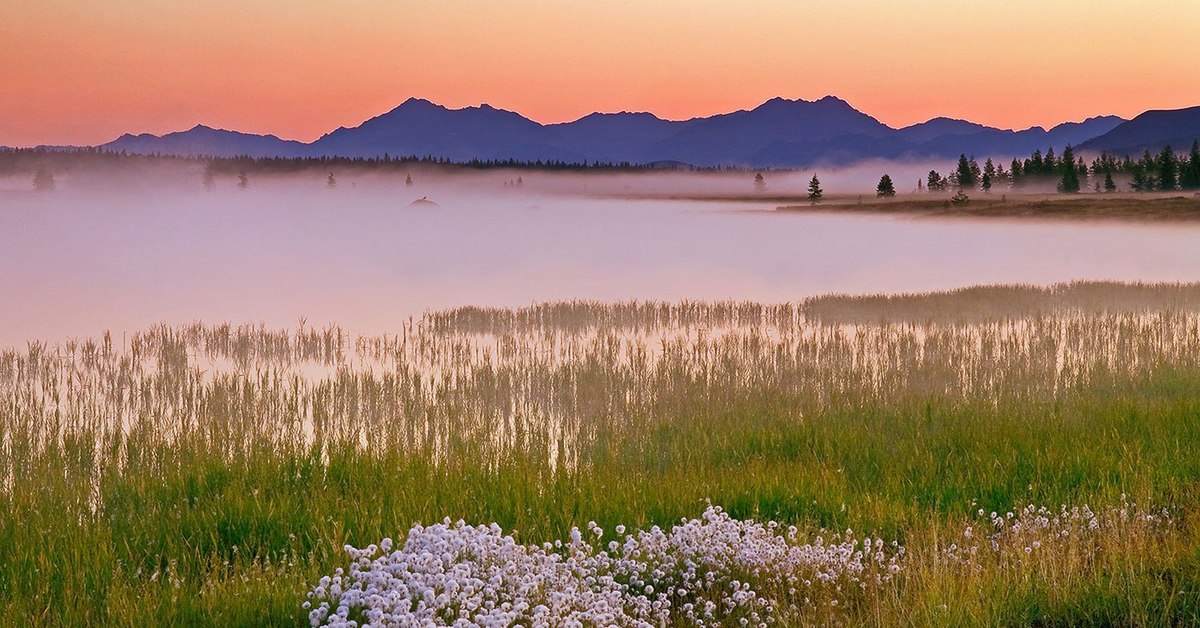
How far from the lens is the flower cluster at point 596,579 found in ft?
17.7

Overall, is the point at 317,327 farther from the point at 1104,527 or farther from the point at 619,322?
the point at 1104,527

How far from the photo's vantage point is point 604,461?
11977mm

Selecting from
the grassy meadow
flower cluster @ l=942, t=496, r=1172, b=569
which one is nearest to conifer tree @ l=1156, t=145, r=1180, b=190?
the grassy meadow

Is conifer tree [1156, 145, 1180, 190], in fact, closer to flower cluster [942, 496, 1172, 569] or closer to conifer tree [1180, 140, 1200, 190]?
conifer tree [1180, 140, 1200, 190]

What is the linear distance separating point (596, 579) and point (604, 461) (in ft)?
18.2

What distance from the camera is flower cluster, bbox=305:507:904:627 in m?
5.41

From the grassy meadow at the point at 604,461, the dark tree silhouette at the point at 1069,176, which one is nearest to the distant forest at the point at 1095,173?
the dark tree silhouette at the point at 1069,176

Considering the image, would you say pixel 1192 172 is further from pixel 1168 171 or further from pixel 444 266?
pixel 444 266

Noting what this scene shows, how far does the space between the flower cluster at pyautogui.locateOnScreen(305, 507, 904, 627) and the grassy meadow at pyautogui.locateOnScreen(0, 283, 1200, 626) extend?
296 mm

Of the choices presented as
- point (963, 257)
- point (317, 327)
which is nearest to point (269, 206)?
point (963, 257)

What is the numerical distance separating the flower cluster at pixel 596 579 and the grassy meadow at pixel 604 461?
0.30m

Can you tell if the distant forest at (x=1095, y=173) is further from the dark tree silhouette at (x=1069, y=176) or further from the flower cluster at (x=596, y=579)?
the flower cluster at (x=596, y=579)

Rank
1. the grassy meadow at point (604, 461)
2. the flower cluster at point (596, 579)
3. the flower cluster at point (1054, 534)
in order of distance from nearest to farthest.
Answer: the flower cluster at point (596, 579), the grassy meadow at point (604, 461), the flower cluster at point (1054, 534)

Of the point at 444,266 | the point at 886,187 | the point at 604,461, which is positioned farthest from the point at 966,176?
the point at 604,461
